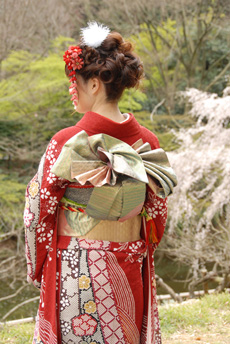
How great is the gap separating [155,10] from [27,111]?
473 cm

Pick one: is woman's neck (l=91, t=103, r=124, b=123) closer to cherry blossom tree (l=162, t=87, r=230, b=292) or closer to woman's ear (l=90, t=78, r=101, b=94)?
woman's ear (l=90, t=78, r=101, b=94)

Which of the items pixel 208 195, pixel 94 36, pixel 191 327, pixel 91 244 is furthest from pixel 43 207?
pixel 208 195

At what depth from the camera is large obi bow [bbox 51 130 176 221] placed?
4.40 ft

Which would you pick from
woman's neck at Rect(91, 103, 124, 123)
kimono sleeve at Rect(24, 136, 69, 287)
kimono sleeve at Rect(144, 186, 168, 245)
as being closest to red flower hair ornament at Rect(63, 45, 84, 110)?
woman's neck at Rect(91, 103, 124, 123)

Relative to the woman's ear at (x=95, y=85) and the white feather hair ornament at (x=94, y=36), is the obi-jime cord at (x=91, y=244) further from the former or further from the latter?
the white feather hair ornament at (x=94, y=36)

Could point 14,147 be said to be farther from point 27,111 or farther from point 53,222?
point 53,222

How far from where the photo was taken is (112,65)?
1419mm

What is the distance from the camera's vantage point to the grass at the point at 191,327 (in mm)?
2553

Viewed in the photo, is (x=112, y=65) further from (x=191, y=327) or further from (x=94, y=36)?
(x=191, y=327)

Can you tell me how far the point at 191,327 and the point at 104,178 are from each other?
5.91 ft

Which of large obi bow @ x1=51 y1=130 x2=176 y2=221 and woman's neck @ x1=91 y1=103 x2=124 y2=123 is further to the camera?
woman's neck @ x1=91 y1=103 x2=124 y2=123

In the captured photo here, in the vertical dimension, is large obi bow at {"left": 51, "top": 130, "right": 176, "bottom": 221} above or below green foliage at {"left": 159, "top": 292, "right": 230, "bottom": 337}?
above

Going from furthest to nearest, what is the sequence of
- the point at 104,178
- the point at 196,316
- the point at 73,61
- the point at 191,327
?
the point at 196,316 < the point at 191,327 < the point at 73,61 < the point at 104,178

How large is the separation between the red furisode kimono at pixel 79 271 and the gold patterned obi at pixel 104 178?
0.21ft
